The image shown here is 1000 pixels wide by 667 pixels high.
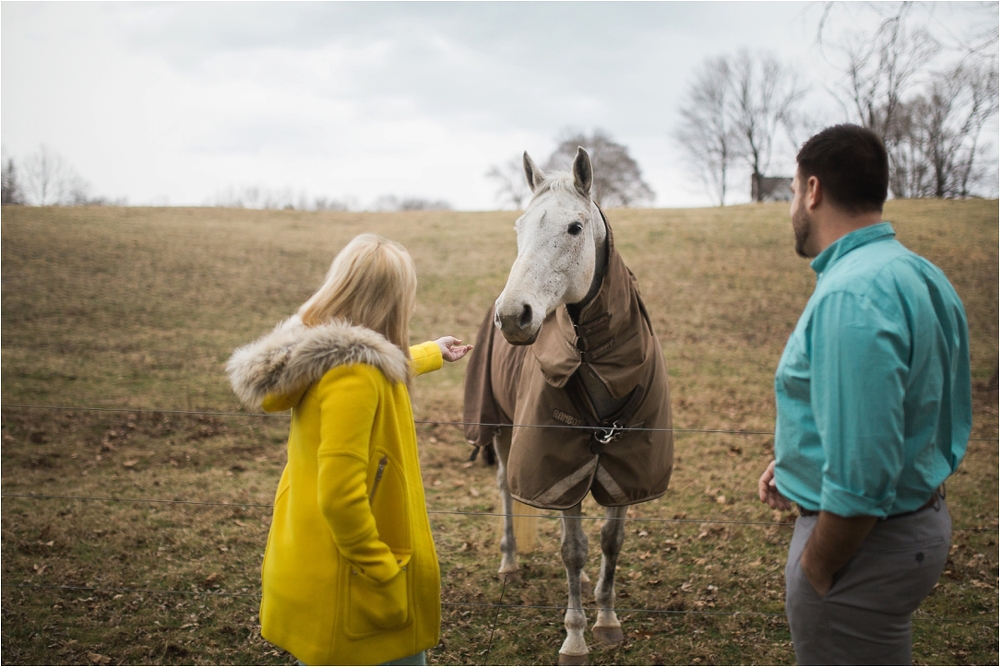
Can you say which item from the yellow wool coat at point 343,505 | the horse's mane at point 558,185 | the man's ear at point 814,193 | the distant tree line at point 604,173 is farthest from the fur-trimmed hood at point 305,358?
the distant tree line at point 604,173

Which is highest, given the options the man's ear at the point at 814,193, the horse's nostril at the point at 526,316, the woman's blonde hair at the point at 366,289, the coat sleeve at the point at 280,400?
the man's ear at the point at 814,193

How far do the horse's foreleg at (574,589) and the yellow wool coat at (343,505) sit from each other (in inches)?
61.7

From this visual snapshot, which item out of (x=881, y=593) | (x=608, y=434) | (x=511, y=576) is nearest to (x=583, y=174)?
(x=608, y=434)

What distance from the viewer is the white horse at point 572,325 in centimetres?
260

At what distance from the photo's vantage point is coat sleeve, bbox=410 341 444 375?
8.11 feet

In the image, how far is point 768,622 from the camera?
12.4 ft

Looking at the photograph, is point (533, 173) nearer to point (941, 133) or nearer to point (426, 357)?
point (426, 357)

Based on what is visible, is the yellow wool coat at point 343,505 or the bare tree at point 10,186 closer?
the yellow wool coat at point 343,505

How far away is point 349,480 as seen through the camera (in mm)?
1724

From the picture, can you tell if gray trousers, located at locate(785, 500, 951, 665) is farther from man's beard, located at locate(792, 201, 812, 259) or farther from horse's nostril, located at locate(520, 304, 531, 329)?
horse's nostril, located at locate(520, 304, 531, 329)

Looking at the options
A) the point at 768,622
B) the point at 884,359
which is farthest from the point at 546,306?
the point at 768,622

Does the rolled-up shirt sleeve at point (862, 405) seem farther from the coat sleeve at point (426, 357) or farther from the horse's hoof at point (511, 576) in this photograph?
the horse's hoof at point (511, 576)

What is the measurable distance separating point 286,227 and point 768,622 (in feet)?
64.1

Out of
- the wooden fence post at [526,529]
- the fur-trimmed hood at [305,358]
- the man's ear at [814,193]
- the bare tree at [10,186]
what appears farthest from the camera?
the bare tree at [10,186]
